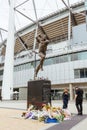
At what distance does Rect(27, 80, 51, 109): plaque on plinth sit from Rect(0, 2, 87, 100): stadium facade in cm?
3242

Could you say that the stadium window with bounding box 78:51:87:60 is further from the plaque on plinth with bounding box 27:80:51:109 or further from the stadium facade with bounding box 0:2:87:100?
the plaque on plinth with bounding box 27:80:51:109

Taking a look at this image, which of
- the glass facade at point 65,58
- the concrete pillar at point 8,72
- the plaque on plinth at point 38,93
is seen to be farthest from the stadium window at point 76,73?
the plaque on plinth at point 38,93

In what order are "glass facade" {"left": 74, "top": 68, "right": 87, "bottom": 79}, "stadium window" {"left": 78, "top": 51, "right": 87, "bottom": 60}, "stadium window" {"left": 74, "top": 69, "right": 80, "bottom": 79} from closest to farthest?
"glass facade" {"left": 74, "top": 68, "right": 87, "bottom": 79}
"stadium window" {"left": 78, "top": 51, "right": 87, "bottom": 60}
"stadium window" {"left": 74, "top": 69, "right": 80, "bottom": 79}

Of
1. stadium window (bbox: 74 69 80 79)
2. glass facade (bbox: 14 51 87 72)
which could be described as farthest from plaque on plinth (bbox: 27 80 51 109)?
stadium window (bbox: 74 69 80 79)

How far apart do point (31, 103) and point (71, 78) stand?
3413cm

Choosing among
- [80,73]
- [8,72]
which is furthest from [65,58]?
[8,72]

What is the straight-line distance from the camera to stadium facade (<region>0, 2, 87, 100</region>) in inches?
1879

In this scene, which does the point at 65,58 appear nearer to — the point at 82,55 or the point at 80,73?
the point at 82,55

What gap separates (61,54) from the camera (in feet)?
167

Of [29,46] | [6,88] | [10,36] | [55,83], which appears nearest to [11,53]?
[10,36]

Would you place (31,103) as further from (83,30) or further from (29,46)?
(29,46)

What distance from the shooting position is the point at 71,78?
48156mm

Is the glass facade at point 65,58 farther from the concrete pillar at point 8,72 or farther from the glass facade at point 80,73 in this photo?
the concrete pillar at point 8,72

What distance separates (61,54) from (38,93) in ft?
122
